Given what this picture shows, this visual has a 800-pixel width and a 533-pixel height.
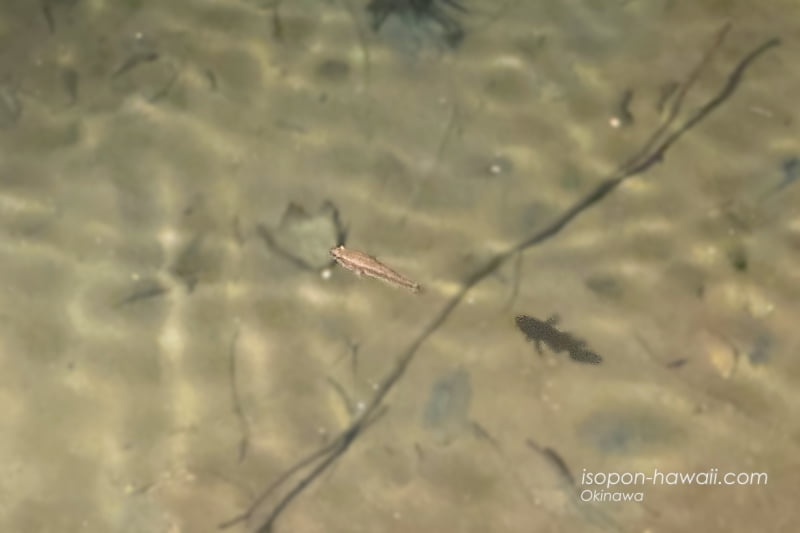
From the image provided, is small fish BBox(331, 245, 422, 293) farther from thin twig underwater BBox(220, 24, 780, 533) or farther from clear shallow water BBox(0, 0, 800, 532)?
thin twig underwater BBox(220, 24, 780, 533)

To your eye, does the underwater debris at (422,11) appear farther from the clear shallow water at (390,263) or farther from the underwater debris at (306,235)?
the underwater debris at (306,235)

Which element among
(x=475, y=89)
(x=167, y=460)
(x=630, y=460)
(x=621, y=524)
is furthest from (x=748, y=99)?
(x=167, y=460)

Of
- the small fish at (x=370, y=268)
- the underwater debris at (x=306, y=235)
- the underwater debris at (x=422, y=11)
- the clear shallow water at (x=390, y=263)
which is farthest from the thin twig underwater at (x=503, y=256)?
the underwater debris at (x=422, y=11)

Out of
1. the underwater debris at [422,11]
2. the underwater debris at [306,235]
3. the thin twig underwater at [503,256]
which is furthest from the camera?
the underwater debris at [422,11]

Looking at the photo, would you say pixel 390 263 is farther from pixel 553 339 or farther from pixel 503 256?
pixel 553 339

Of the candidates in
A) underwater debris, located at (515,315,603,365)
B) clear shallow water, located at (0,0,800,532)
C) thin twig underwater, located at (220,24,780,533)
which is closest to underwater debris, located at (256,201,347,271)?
clear shallow water, located at (0,0,800,532)

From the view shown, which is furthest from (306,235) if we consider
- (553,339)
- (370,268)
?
(553,339)
